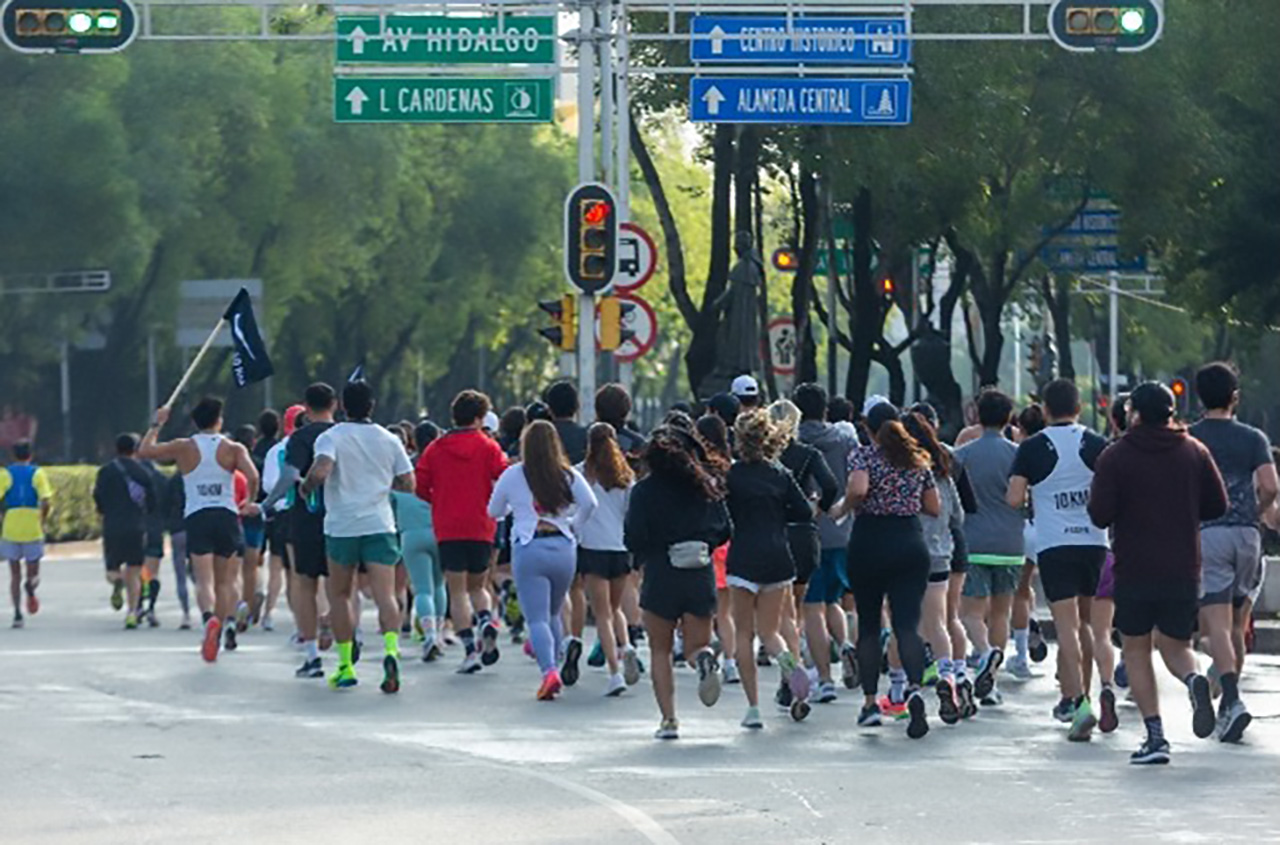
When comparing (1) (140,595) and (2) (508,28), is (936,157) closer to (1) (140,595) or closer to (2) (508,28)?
(2) (508,28)

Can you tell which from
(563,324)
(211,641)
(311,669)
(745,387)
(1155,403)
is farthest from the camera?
(563,324)

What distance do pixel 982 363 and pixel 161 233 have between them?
21.0m

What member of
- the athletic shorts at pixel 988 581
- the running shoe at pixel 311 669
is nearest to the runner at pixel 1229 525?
the athletic shorts at pixel 988 581

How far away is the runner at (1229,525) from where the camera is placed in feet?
53.8

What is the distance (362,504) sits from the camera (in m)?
19.9

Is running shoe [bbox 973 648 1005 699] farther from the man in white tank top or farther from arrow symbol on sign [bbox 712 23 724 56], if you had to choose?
arrow symbol on sign [bbox 712 23 724 56]

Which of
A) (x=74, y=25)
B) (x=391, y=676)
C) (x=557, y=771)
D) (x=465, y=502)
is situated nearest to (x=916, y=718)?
(x=557, y=771)

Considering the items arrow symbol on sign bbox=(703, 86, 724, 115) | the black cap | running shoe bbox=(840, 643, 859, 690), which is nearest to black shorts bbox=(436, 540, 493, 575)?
running shoe bbox=(840, 643, 859, 690)

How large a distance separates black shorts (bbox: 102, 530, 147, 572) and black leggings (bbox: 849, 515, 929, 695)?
1282 centimetres

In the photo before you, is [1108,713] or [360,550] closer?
[1108,713]

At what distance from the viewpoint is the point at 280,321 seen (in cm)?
7569

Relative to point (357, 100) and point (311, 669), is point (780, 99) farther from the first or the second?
point (311, 669)

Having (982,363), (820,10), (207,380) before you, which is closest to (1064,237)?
(982,363)

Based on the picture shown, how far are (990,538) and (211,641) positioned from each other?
19.4 feet
